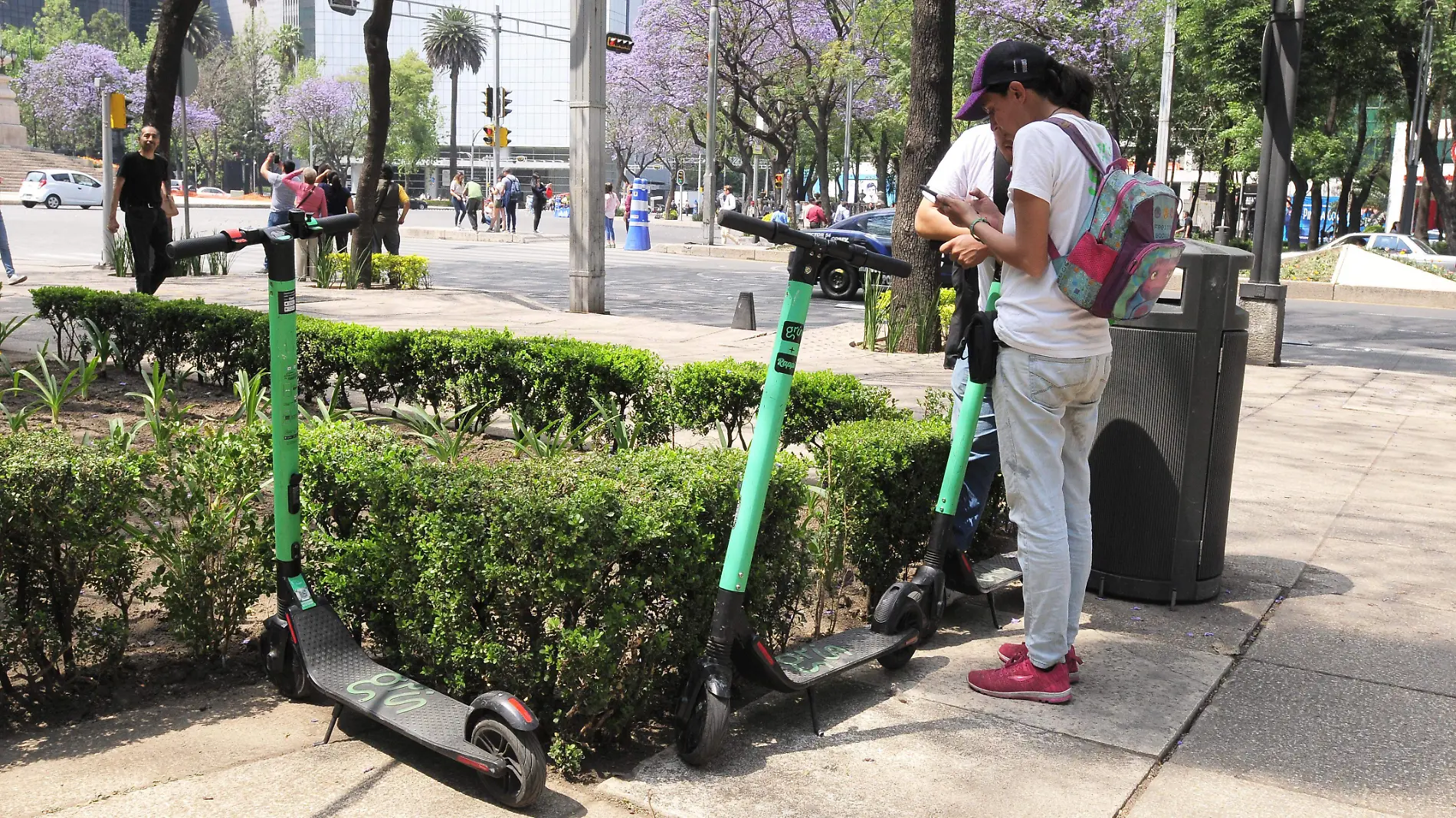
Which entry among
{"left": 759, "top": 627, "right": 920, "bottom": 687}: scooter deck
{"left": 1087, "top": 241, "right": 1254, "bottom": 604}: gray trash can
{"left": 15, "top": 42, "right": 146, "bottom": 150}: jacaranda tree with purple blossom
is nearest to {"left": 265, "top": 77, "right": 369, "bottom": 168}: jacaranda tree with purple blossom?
{"left": 15, "top": 42, "right": 146, "bottom": 150}: jacaranda tree with purple blossom

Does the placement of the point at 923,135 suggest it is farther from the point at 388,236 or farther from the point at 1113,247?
the point at 388,236

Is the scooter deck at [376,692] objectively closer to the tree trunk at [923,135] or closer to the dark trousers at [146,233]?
the tree trunk at [923,135]

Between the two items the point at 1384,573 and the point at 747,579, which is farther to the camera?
the point at 1384,573

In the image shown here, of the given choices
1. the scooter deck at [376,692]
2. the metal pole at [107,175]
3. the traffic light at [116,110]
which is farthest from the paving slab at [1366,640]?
the traffic light at [116,110]

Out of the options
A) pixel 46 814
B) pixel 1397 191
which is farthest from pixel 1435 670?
pixel 1397 191

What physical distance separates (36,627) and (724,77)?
3685 centimetres

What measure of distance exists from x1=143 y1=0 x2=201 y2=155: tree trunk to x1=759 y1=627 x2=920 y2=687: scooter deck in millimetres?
12625

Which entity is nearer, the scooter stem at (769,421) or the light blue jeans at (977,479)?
the scooter stem at (769,421)

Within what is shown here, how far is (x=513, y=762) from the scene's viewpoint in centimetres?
290

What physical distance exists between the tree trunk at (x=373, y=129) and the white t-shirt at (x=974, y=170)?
13135 millimetres

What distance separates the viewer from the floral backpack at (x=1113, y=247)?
3363 mm

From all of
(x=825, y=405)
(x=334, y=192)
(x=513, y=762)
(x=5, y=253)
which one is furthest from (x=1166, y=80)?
(x=513, y=762)

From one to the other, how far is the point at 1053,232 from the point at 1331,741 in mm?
1575

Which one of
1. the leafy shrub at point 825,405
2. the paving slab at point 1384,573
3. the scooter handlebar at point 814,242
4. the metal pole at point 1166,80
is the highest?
the metal pole at point 1166,80
